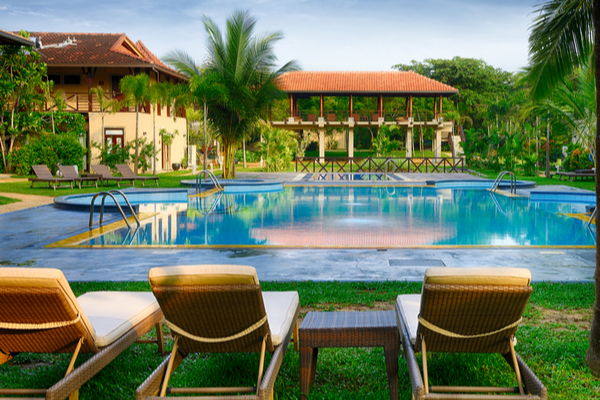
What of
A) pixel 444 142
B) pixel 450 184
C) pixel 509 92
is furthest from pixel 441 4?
pixel 509 92

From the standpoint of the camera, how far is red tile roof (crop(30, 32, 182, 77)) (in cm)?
2608

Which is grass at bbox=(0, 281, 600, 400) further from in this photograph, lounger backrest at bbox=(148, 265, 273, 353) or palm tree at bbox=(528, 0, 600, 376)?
palm tree at bbox=(528, 0, 600, 376)

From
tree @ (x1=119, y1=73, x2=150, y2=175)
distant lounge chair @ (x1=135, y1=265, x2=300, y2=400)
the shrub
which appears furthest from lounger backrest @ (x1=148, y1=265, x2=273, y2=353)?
tree @ (x1=119, y1=73, x2=150, y2=175)

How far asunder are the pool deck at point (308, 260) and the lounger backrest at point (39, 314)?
2.95 metres

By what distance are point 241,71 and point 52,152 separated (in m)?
7.94

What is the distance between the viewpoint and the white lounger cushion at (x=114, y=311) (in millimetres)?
3014

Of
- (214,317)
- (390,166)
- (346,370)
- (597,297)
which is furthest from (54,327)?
(390,166)

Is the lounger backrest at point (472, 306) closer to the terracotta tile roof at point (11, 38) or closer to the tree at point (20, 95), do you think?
the terracotta tile roof at point (11, 38)

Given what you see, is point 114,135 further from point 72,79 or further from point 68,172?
point 68,172

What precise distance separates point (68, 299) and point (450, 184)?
63.1 feet

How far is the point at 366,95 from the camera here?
38.3m

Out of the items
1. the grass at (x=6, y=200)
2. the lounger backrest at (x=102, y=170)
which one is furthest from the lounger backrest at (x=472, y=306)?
the lounger backrest at (x=102, y=170)

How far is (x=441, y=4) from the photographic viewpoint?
2769cm

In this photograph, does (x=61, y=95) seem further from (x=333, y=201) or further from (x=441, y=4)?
(x=441, y=4)
